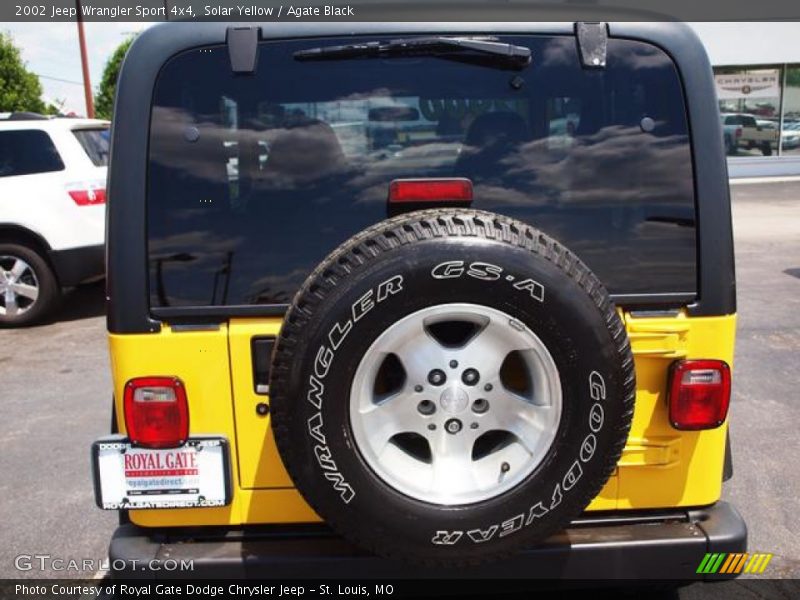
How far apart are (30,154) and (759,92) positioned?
19.1 metres

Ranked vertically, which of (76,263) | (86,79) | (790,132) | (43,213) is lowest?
(76,263)

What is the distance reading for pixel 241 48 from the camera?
7.12 ft

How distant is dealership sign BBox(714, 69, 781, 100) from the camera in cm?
2038

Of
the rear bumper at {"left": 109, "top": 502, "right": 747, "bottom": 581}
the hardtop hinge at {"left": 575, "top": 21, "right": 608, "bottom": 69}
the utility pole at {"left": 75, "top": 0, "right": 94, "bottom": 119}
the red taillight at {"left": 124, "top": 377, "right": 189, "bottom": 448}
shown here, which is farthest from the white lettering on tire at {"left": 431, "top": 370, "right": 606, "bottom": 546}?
the utility pole at {"left": 75, "top": 0, "right": 94, "bottom": 119}

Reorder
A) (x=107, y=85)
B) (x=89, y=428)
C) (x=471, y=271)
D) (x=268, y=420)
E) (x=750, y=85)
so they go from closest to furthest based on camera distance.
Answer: (x=471, y=271)
(x=268, y=420)
(x=89, y=428)
(x=750, y=85)
(x=107, y=85)

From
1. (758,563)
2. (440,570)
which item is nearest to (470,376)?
(440,570)

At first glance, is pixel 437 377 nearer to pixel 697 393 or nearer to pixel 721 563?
pixel 697 393

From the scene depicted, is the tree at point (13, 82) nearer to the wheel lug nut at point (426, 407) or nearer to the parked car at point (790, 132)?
the parked car at point (790, 132)

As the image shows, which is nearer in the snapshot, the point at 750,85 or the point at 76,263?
the point at 76,263

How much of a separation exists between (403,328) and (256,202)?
611mm

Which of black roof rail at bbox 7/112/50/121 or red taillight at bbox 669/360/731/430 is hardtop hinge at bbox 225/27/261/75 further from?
black roof rail at bbox 7/112/50/121

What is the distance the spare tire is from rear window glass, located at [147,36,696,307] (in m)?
0.29

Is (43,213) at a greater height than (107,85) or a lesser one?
lesser

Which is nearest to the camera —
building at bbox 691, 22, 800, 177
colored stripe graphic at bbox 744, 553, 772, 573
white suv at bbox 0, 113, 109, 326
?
colored stripe graphic at bbox 744, 553, 772, 573
